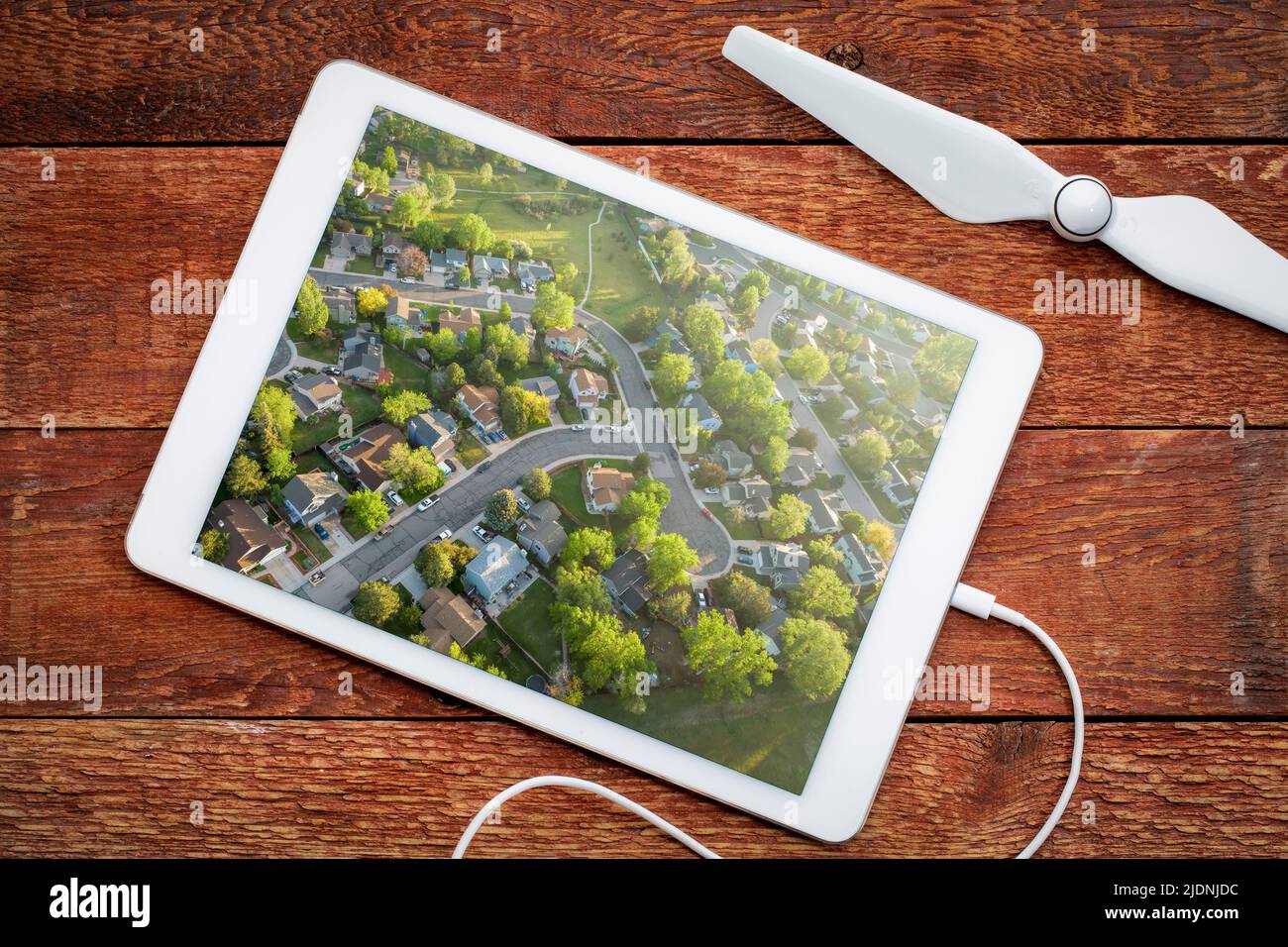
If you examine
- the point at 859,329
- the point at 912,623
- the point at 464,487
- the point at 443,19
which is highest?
the point at 443,19

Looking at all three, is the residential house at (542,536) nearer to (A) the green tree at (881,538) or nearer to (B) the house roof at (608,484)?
(B) the house roof at (608,484)

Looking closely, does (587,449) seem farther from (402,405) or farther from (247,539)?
(247,539)

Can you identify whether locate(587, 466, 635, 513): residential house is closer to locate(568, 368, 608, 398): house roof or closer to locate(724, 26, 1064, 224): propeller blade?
locate(568, 368, 608, 398): house roof

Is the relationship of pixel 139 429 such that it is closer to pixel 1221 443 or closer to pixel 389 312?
pixel 389 312

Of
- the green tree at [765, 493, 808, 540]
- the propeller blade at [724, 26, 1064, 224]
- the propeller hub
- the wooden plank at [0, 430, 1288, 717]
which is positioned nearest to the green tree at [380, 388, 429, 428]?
the wooden plank at [0, 430, 1288, 717]

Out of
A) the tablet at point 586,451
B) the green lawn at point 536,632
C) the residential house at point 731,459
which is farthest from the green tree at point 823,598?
the green lawn at point 536,632

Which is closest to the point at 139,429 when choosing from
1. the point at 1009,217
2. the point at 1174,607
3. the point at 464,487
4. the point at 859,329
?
the point at 464,487
